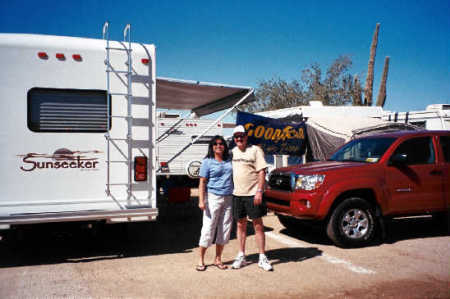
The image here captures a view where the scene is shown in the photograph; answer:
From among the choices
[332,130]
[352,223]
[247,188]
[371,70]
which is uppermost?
[371,70]

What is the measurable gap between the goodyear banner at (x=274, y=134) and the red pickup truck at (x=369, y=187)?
112 inches

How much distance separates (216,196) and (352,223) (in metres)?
2.52

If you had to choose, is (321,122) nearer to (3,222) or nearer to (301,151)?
(301,151)

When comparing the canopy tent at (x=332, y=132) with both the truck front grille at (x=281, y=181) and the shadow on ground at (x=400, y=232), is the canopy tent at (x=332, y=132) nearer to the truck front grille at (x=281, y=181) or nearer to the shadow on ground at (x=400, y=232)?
the shadow on ground at (x=400, y=232)

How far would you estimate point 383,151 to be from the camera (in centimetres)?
718

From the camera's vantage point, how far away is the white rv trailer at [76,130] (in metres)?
5.56

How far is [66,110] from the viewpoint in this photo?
5.80m

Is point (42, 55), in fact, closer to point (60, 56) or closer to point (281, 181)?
point (60, 56)

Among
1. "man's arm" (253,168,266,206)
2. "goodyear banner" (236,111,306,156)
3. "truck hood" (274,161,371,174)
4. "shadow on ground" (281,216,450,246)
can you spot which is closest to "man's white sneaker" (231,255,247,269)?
"man's arm" (253,168,266,206)

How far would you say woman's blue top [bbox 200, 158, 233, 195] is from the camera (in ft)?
18.0

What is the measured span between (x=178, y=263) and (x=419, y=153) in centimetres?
444

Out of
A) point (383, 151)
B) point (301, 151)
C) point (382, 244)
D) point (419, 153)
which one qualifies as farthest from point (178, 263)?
point (301, 151)

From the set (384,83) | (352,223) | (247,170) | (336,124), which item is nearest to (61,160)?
(247,170)

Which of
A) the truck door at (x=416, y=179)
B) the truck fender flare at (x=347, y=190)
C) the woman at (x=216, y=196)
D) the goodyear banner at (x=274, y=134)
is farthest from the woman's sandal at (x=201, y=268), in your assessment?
the goodyear banner at (x=274, y=134)
